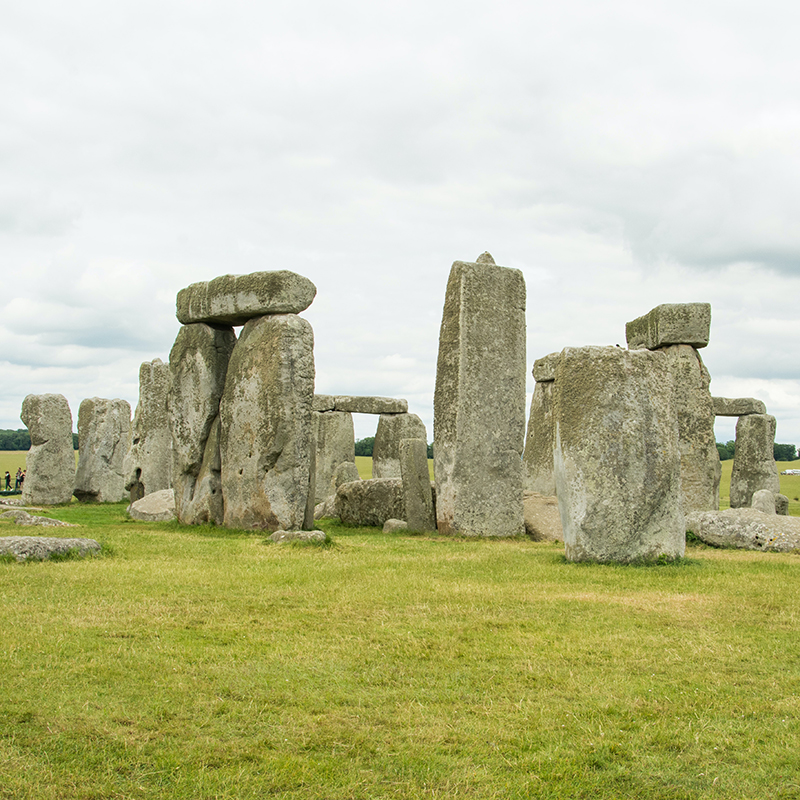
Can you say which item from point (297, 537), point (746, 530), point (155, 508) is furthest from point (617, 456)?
point (155, 508)

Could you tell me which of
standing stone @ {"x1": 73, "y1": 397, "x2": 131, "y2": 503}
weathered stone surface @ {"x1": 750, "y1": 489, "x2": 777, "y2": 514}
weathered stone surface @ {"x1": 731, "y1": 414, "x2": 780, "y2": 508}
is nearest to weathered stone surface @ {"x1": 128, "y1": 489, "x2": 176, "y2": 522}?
standing stone @ {"x1": 73, "y1": 397, "x2": 131, "y2": 503}

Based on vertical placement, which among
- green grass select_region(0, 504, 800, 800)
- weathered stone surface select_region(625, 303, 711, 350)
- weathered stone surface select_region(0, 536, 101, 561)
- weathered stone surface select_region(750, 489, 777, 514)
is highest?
weathered stone surface select_region(625, 303, 711, 350)

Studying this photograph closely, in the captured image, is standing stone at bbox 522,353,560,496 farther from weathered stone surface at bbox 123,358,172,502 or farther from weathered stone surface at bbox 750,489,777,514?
weathered stone surface at bbox 123,358,172,502

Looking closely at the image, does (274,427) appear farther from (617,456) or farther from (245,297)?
(617,456)

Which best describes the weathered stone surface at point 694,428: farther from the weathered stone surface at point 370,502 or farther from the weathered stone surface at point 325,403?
the weathered stone surface at point 325,403

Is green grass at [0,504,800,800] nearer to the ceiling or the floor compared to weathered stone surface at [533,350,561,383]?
nearer to the floor

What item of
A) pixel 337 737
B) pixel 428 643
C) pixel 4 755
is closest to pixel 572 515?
pixel 428 643

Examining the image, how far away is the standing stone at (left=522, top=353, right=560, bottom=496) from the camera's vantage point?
1728 centimetres

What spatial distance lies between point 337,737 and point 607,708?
127 centimetres

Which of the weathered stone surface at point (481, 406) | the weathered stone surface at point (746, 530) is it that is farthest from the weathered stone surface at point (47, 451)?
the weathered stone surface at point (746, 530)

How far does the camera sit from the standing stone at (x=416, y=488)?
12.7 metres

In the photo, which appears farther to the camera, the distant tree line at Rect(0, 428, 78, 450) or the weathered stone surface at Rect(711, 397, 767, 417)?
the distant tree line at Rect(0, 428, 78, 450)

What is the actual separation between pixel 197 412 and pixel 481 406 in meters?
4.20

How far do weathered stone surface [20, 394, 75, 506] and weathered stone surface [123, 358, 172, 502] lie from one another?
159 cm
